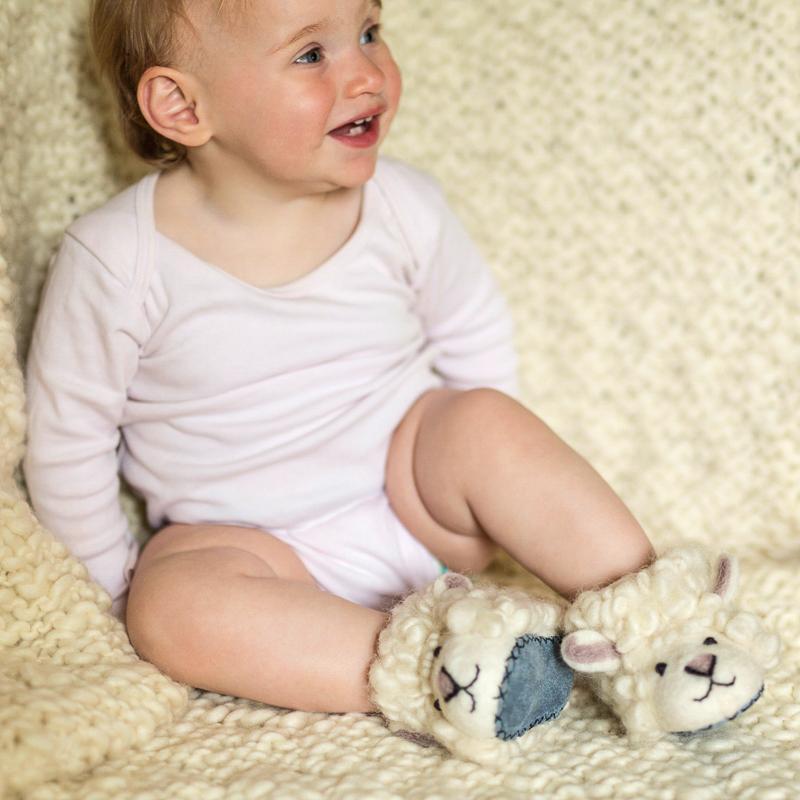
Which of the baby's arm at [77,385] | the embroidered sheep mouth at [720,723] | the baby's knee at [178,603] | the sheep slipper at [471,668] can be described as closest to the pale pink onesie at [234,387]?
the baby's arm at [77,385]

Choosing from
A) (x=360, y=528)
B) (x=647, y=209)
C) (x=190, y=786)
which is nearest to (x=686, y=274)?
(x=647, y=209)

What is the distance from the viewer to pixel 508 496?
951mm

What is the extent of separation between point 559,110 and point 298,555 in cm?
55

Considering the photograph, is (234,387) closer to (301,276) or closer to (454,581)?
(301,276)

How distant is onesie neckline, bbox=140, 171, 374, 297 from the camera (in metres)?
1.01

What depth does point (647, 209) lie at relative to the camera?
1.20 metres

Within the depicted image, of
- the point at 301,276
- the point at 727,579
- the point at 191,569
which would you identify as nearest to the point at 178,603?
the point at 191,569

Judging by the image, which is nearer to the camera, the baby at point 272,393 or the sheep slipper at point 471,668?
the sheep slipper at point 471,668

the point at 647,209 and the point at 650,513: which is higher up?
the point at 647,209

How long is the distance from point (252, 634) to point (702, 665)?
34 cm

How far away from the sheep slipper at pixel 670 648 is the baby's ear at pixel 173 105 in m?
0.52

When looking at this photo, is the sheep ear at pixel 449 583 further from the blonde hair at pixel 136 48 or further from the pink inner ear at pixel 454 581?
the blonde hair at pixel 136 48

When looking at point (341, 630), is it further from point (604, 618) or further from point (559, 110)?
point (559, 110)

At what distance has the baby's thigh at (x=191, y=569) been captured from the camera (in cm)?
91
